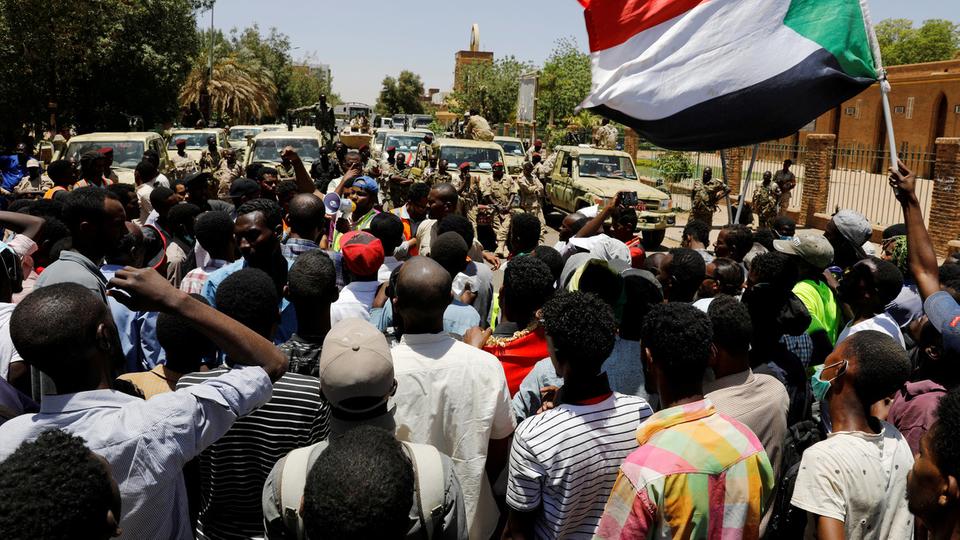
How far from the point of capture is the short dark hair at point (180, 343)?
2.80m

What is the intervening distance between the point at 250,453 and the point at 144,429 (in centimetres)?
50

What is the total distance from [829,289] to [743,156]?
753 inches

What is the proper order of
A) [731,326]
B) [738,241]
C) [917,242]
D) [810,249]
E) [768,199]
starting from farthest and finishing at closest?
[768,199]
[738,241]
[810,249]
[917,242]
[731,326]

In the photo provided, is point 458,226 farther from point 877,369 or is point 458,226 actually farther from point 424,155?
point 424,155

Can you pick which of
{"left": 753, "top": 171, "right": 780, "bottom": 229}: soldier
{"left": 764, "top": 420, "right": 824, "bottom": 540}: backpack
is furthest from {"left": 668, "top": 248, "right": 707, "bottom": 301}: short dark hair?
{"left": 753, "top": 171, "right": 780, "bottom": 229}: soldier

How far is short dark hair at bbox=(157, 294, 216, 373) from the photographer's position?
9.18 ft

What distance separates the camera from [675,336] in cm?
243

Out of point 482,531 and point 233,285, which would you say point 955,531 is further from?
point 233,285

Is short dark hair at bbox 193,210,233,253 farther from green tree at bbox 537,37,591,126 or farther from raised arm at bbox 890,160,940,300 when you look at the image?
green tree at bbox 537,37,591,126

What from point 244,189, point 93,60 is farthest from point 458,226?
point 93,60

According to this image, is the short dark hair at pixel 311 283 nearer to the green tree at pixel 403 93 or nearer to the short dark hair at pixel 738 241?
the short dark hair at pixel 738 241

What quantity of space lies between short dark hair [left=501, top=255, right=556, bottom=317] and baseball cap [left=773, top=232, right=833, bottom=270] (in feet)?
5.25

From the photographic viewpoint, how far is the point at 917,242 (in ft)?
11.5

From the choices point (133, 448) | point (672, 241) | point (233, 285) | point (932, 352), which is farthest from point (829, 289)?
point (672, 241)
